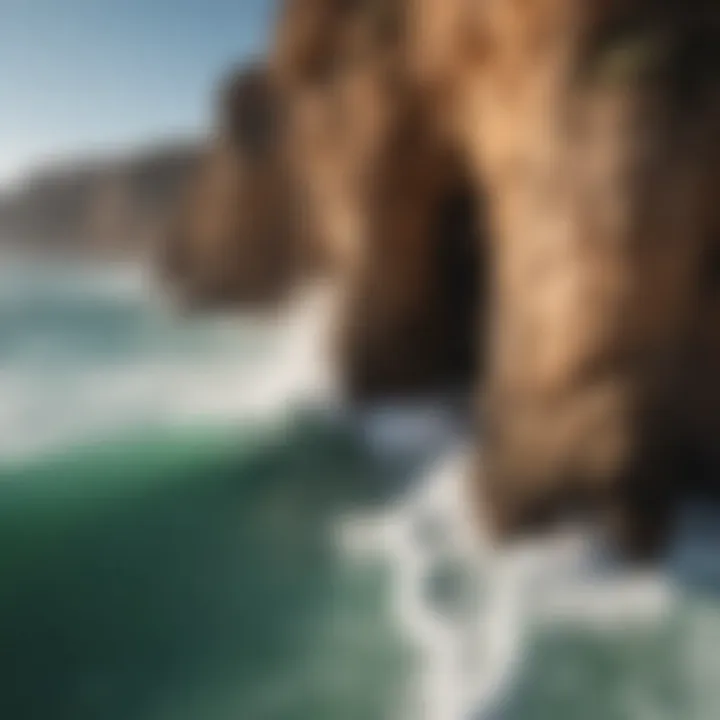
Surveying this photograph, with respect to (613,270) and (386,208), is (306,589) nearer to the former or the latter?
(613,270)

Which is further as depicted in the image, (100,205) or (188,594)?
(100,205)

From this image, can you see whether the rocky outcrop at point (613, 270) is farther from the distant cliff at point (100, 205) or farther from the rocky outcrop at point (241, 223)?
the rocky outcrop at point (241, 223)

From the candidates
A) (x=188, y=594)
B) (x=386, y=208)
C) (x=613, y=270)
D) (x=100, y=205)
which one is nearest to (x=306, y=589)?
(x=188, y=594)

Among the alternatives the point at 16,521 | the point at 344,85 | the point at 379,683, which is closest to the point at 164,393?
the point at 16,521

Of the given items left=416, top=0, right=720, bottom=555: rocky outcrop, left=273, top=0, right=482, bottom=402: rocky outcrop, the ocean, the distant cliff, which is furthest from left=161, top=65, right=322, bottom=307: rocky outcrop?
left=416, top=0, right=720, bottom=555: rocky outcrop

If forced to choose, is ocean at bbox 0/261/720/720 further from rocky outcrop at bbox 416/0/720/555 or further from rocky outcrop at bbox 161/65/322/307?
rocky outcrop at bbox 161/65/322/307

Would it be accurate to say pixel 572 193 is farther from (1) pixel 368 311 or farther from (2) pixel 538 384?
(1) pixel 368 311
